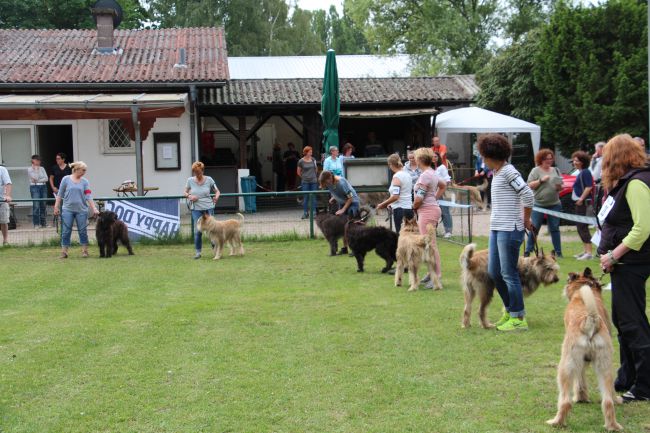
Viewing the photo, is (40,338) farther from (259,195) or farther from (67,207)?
(259,195)

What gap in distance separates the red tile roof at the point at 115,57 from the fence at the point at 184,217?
6401mm

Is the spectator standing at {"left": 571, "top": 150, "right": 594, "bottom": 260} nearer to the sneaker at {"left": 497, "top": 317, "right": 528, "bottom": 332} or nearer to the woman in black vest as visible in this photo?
the sneaker at {"left": 497, "top": 317, "right": 528, "bottom": 332}

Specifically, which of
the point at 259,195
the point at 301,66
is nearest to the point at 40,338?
the point at 259,195

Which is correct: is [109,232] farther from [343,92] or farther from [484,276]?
[343,92]

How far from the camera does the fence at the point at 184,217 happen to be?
51.9ft

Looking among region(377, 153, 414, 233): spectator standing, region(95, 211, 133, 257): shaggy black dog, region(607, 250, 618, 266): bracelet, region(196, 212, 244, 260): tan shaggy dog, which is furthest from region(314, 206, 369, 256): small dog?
region(607, 250, 618, 266): bracelet

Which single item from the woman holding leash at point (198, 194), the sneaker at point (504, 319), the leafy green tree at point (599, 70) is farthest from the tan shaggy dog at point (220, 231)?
the leafy green tree at point (599, 70)

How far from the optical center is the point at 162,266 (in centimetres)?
1327

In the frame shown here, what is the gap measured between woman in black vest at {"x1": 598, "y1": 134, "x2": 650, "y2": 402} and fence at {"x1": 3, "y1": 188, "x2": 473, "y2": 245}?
9.90 metres

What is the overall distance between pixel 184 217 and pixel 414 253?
7.57 meters

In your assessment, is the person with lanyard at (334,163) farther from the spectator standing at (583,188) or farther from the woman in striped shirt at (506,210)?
the woman in striped shirt at (506,210)

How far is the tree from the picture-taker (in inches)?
1592

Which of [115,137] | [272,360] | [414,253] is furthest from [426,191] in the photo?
[115,137]

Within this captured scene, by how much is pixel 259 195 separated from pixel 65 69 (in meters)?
9.65
